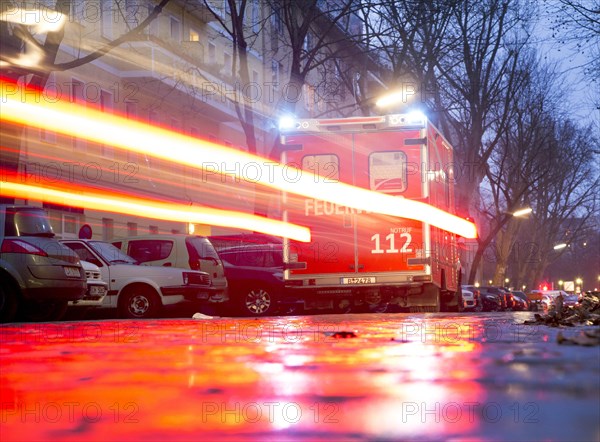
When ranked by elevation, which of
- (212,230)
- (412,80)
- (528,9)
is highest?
(528,9)

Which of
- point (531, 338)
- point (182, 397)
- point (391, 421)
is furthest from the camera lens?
point (531, 338)

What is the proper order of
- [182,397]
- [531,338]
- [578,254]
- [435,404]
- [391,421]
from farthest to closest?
[578,254] → [531,338] → [182,397] → [435,404] → [391,421]

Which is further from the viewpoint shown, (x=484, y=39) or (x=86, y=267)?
(x=484, y=39)

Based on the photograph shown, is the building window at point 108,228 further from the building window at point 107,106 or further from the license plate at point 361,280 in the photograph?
the license plate at point 361,280

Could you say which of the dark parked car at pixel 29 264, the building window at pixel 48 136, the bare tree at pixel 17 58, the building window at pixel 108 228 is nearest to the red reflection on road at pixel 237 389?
the dark parked car at pixel 29 264

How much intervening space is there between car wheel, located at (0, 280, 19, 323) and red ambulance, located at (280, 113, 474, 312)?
451 cm

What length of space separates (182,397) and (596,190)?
73753 millimetres

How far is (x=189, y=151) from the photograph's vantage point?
4138cm

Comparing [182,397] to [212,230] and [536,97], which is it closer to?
[212,230]

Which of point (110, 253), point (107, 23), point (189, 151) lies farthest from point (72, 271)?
point (189, 151)

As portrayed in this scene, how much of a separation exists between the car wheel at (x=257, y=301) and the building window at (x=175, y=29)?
20.0m

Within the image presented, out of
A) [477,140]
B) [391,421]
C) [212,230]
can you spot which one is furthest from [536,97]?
[391,421]

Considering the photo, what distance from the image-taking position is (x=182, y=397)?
329 centimetres

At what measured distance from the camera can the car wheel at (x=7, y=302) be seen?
53.7 ft
